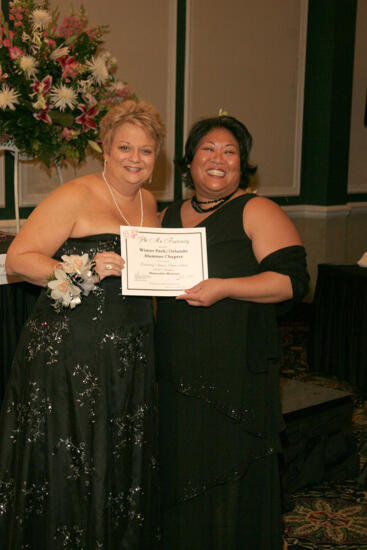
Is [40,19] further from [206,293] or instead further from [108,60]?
[206,293]

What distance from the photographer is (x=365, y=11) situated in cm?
802

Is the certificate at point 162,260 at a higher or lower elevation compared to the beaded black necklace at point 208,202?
lower

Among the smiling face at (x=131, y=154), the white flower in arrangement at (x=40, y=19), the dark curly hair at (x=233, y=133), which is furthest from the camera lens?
the white flower in arrangement at (x=40, y=19)

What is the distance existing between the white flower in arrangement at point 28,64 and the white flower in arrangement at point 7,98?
115mm

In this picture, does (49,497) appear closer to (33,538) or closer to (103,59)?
(33,538)

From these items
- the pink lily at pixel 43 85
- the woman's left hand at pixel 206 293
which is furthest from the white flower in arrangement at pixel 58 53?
the woman's left hand at pixel 206 293

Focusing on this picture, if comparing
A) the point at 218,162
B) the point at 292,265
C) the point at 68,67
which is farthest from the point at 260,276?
the point at 68,67

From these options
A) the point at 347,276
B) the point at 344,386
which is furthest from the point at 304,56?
the point at 344,386

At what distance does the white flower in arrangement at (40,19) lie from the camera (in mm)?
3359

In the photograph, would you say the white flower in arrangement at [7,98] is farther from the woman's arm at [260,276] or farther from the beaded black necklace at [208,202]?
the woman's arm at [260,276]

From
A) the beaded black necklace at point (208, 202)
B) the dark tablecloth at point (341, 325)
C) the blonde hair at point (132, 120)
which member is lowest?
the dark tablecloth at point (341, 325)

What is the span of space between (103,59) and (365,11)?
5.48 metres

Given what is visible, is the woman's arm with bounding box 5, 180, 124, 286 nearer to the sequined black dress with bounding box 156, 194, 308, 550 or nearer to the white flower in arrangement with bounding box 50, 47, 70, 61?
the sequined black dress with bounding box 156, 194, 308, 550

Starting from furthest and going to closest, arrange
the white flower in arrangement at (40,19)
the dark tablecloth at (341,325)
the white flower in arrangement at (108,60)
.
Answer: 1. the dark tablecloth at (341,325)
2. the white flower in arrangement at (108,60)
3. the white flower in arrangement at (40,19)
